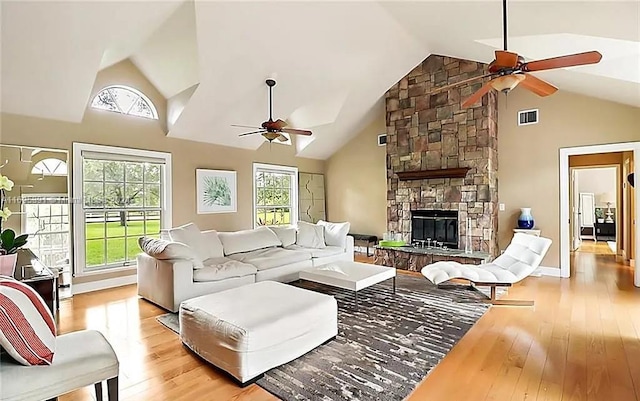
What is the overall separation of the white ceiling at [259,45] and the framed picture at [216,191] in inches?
28.1

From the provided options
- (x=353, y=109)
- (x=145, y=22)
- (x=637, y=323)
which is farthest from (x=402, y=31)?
(x=637, y=323)

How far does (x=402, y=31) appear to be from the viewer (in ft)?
17.5

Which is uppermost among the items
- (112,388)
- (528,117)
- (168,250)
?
(528,117)

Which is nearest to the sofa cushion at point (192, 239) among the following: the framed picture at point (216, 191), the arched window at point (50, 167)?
the framed picture at point (216, 191)

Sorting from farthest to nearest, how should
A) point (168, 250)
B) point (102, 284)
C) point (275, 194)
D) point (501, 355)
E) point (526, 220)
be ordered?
1. point (275, 194)
2. point (526, 220)
3. point (102, 284)
4. point (168, 250)
5. point (501, 355)

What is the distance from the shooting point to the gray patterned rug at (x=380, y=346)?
7.76ft

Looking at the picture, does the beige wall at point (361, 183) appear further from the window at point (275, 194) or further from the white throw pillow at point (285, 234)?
the white throw pillow at point (285, 234)

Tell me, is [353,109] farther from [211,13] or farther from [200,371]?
[200,371]

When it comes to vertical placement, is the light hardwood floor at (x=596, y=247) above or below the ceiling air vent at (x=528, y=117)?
below

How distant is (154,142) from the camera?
5816mm

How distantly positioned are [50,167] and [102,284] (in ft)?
6.15

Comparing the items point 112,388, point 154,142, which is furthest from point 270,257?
point 112,388

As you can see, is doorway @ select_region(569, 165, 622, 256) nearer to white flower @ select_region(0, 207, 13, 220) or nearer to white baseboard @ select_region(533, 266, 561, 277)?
white baseboard @ select_region(533, 266, 561, 277)

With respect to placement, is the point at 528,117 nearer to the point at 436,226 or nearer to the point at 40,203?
the point at 436,226
